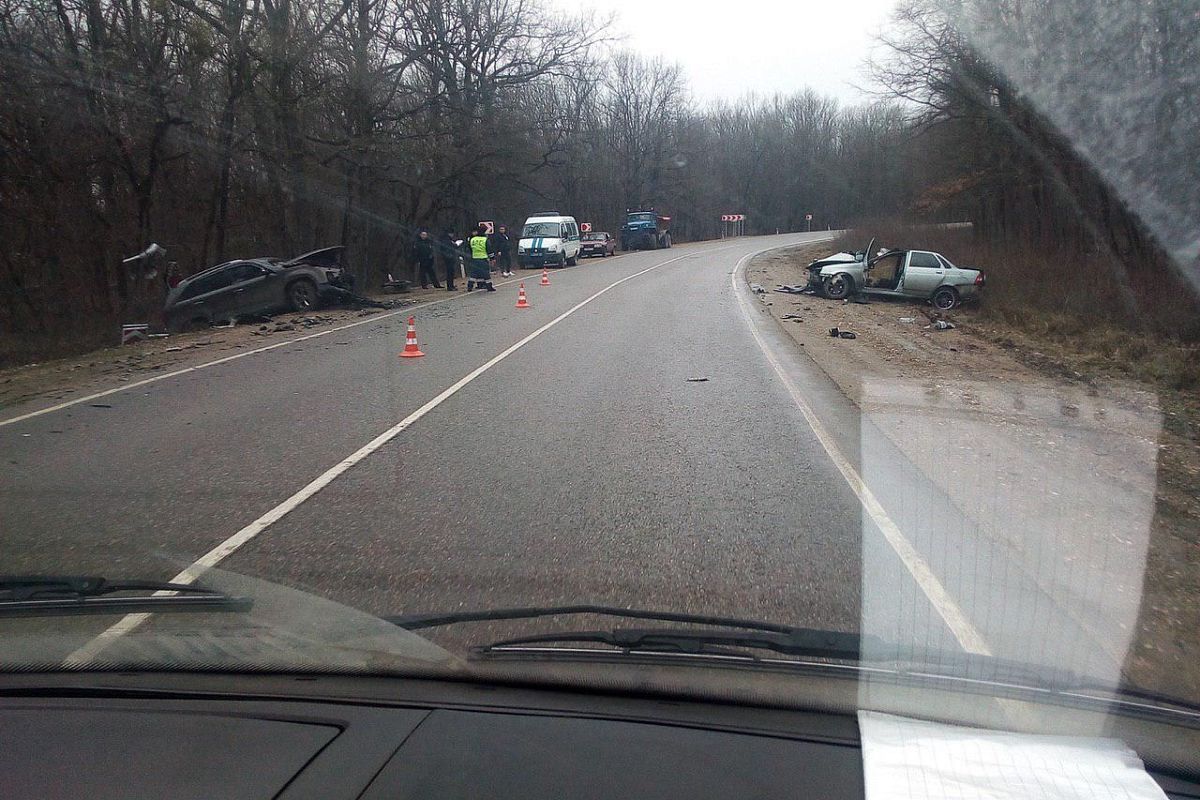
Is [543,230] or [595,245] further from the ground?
[543,230]

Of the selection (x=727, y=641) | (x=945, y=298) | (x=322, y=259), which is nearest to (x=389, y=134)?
(x=322, y=259)

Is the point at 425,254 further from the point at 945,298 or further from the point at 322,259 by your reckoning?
the point at 945,298

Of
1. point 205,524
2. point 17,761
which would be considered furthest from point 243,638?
point 205,524

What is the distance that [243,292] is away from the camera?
68.8 feet

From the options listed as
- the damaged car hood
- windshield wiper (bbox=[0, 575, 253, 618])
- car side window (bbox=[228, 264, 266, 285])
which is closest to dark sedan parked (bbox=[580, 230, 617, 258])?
the damaged car hood

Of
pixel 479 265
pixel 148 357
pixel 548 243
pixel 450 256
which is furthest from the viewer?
pixel 548 243

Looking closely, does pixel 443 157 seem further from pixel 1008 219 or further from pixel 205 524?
pixel 205 524

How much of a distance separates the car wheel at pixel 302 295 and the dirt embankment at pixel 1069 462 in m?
11.6

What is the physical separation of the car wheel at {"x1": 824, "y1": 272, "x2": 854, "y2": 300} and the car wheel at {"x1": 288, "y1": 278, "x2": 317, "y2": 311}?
1252 cm

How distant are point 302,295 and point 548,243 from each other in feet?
66.0

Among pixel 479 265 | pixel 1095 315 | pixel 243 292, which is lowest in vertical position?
pixel 1095 315

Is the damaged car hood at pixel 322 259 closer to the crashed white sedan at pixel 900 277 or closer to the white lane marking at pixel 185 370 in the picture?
the white lane marking at pixel 185 370

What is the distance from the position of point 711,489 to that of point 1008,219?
978 inches

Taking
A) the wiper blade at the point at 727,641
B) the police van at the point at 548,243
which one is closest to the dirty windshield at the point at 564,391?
the wiper blade at the point at 727,641
